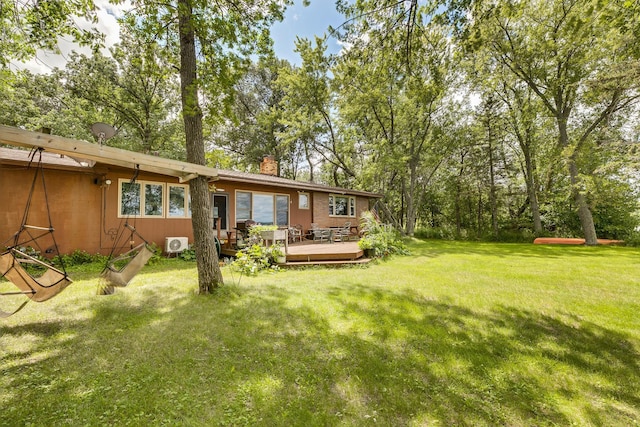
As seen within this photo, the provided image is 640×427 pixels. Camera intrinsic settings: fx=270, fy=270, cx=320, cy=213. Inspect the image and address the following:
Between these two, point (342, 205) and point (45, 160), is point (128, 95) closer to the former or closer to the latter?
point (45, 160)

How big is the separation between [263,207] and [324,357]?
8719 mm

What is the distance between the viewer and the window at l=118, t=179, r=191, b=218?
770 centimetres

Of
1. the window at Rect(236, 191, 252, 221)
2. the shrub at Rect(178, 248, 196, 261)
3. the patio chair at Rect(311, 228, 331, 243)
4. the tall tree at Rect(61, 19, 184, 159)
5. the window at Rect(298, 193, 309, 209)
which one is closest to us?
the shrub at Rect(178, 248, 196, 261)

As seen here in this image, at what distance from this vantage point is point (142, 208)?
7.97 metres

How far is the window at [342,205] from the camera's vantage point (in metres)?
14.2

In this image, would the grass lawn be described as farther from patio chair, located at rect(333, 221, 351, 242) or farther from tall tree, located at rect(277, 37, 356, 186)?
tall tree, located at rect(277, 37, 356, 186)

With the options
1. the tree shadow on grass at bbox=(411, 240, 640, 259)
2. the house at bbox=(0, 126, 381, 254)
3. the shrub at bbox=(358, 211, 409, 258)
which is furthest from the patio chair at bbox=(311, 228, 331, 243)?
the tree shadow on grass at bbox=(411, 240, 640, 259)

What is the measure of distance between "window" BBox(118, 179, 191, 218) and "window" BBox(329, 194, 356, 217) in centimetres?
732

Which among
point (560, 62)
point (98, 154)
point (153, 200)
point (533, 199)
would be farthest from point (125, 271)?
point (533, 199)

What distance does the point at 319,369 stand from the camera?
247 cm

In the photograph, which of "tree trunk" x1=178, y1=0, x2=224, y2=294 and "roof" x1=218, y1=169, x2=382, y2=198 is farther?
"roof" x1=218, y1=169, x2=382, y2=198

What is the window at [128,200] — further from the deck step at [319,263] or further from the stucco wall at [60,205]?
the deck step at [319,263]

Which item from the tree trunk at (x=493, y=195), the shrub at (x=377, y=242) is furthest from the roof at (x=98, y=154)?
the tree trunk at (x=493, y=195)

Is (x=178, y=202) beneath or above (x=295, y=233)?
above
